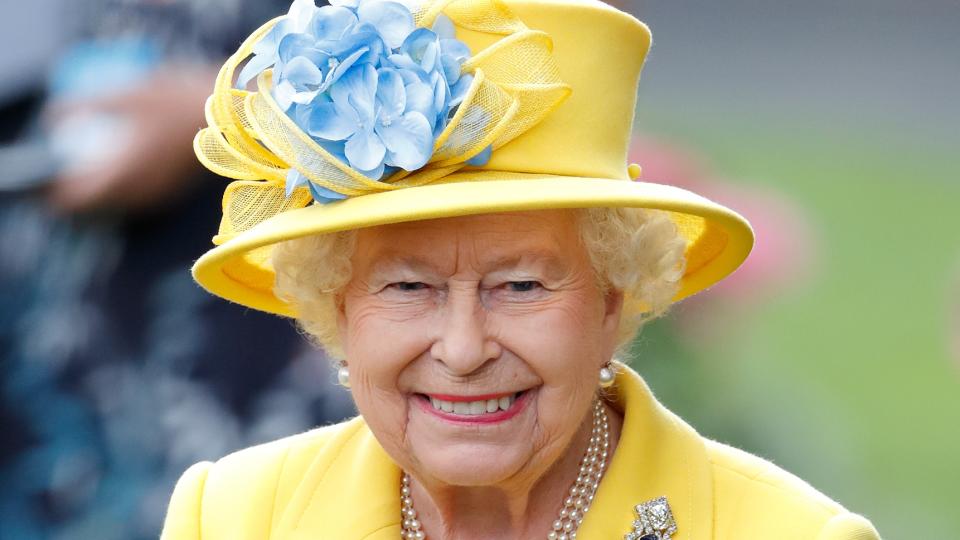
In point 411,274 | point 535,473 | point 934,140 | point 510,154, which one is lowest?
point 934,140

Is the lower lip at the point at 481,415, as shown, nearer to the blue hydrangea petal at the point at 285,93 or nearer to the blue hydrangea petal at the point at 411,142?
the blue hydrangea petal at the point at 411,142

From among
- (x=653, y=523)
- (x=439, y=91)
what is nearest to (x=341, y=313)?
(x=439, y=91)

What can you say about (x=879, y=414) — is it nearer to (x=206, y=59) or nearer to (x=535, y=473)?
(x=206, y=59)

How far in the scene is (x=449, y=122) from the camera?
2.83m

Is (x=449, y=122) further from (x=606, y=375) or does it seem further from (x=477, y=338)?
(x=606, y=375)

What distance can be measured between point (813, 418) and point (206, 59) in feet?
8.98

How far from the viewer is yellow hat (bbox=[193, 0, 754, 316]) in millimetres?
2801

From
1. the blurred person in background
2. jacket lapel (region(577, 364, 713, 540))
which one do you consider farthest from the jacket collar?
the blurred person in background

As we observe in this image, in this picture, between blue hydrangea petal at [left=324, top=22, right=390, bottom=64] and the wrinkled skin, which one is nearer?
blue hydrangea petal at [left=324, top=22, right=390, bottom=64]

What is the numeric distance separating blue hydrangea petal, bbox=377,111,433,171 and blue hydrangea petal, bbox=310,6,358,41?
169mm

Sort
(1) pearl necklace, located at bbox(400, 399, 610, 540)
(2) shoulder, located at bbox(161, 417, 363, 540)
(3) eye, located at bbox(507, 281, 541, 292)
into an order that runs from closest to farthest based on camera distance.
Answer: (3) eye, located at bbox(507, 281, 541, 292) → (1) pearl necklace, located at bbox(400, 399, 610, 540) → (2) shoulder, located at bbox(161, 417, 363, 540)

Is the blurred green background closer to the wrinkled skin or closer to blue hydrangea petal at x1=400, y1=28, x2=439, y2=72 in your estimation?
the wrinkled skin

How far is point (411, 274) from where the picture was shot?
9.70 feet

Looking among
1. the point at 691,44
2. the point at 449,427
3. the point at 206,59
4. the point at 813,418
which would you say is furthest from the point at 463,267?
the point at 691,44
